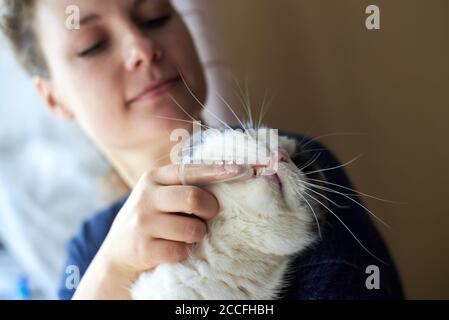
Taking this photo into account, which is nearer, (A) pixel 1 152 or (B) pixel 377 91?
(B) pixel 377 91

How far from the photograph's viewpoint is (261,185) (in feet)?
1.12

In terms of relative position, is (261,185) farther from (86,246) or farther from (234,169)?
(86,246)

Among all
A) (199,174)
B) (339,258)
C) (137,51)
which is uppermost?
(137,51)

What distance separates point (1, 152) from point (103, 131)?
35 centimetres

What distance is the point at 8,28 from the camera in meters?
0.43

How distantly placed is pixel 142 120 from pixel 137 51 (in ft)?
0.20

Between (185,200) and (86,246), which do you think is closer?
(185,200)

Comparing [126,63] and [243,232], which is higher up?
[126,63]

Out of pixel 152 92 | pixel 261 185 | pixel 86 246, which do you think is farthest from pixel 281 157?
pixel 86 246

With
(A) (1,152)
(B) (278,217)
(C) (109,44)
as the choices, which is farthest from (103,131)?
(A) (1,152)

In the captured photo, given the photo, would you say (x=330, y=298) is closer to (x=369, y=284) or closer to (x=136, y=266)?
(x=369, y=284)

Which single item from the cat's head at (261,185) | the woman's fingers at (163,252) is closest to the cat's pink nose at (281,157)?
the cat's head at (261,185)

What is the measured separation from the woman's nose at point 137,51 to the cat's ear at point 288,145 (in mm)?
137

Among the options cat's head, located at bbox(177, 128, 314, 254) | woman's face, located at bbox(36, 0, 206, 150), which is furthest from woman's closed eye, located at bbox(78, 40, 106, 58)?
cat's head, located at bbox(177, 128, 314, 254)
